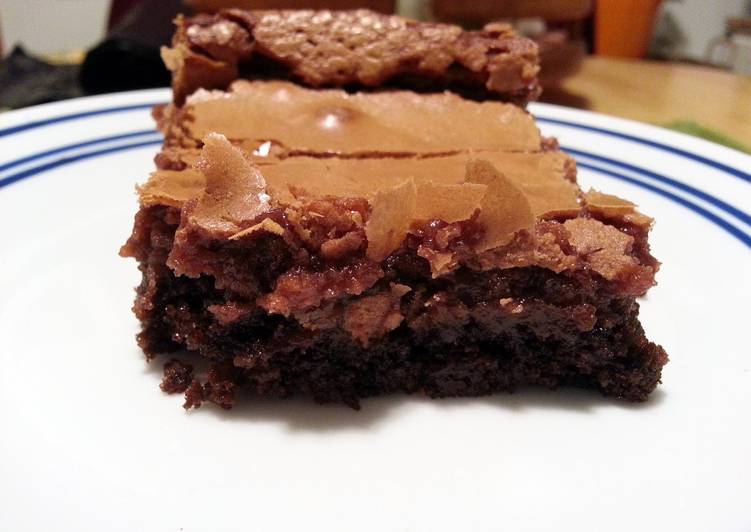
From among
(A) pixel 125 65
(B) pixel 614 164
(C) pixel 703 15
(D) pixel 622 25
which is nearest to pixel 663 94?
(B) pixel 614 164

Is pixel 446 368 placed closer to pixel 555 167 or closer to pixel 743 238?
pixel 555 167

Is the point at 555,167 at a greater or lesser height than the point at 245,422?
greater

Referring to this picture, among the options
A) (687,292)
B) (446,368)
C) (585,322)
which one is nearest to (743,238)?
(687,292)

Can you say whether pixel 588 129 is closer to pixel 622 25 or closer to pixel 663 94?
pixel 663 94

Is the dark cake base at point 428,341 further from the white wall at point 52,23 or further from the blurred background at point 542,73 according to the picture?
the white wall at point 52,23

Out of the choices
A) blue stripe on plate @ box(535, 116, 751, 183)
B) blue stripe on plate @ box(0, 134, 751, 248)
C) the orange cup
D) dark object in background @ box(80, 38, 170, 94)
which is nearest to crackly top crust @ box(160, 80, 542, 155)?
blue stripe on plate @ box(0, 134, 751, 248)

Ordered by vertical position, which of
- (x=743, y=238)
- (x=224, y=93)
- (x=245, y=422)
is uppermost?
(x=224, y=93)
